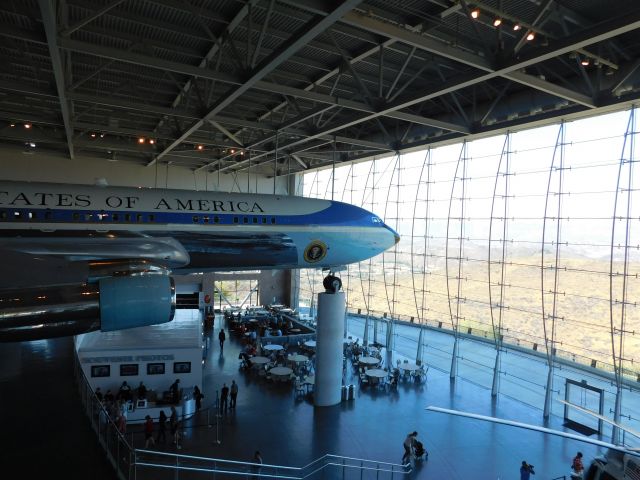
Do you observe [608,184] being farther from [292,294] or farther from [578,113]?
[292,294]

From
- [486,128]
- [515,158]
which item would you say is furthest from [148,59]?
[515,158]

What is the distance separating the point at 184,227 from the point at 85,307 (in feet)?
22.5

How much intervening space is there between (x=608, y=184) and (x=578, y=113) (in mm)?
2634

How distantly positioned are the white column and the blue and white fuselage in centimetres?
179

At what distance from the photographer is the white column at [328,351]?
15617mm

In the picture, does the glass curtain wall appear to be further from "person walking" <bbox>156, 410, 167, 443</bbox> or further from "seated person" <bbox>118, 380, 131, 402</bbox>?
"seated person" <bbox>118, 380, 131, 402</bbox>

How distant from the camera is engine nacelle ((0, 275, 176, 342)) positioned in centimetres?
446

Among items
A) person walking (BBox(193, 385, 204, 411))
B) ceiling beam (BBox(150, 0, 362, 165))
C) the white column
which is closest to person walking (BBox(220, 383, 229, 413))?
person walking (BBox(193, 385, 204, 411))

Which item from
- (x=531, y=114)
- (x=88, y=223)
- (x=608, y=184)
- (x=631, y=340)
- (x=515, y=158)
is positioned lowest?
(x=631, y=340)

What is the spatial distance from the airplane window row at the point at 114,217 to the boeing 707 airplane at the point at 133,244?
0.02 m

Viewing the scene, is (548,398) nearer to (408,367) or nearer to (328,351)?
(408,367)

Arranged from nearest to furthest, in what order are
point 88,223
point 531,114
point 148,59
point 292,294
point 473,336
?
point 148,59, point 88,223, point 531,114, point 473,336, point 292,294

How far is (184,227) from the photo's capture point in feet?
38.3

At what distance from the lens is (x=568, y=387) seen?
15.7 meters
